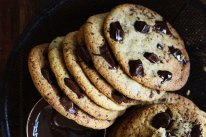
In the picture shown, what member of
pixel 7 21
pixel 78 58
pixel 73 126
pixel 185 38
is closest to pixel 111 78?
pixel 78 58

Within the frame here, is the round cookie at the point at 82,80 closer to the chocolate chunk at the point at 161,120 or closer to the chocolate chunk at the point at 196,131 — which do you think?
the chocolate chunk at the point at 161,120

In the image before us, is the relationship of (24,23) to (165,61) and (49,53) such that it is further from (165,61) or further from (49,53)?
(165,61)

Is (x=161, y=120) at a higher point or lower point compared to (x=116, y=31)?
lower

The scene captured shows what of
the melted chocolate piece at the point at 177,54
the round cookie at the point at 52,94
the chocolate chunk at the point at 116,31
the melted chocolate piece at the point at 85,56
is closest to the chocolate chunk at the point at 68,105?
the round cookie at the point at 52,94

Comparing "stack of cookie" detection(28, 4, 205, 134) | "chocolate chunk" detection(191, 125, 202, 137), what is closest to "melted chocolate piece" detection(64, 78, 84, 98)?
"stack of cookie" detection(28, 4, 205, 134)

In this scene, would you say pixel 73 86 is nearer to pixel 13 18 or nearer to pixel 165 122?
pixel 165 122

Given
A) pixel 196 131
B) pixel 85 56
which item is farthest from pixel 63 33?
pixel 196 131
